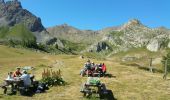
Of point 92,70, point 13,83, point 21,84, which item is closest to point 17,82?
point 21,84

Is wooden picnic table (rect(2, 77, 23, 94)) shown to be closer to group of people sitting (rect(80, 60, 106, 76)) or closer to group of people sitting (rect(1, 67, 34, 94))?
group of people sitting (rect(1, 67, 34, 94))

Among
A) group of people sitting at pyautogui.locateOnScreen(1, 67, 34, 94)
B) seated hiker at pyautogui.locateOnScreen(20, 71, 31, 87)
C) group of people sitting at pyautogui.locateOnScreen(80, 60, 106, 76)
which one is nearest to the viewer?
group of people sitting at pyautogui.locateOnScreen(1, 67, 34, 94)

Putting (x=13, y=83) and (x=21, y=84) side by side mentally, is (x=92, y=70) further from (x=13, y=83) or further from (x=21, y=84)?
(x=13, y=83)

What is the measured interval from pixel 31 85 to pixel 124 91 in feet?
27.9

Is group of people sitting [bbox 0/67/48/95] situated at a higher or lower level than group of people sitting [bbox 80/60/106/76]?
lower

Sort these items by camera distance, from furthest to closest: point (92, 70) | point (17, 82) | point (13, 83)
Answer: point (92, 70) → point (13, 83) → point (17, 82)

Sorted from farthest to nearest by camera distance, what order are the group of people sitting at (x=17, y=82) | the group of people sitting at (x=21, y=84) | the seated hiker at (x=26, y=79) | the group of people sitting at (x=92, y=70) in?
the group of people sitting at (x=92, y=70), the seated hiker at (x=26, y=79), the group of people sitting at (x=17, y=82), the group of people sitting at (x=21, y=84)

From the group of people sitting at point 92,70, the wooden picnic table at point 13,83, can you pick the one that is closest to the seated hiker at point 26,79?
the wooden picnic table at point 13,83

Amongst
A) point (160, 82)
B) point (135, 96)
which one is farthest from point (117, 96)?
point (160, 82)

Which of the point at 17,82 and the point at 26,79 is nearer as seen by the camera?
the point at 17,82

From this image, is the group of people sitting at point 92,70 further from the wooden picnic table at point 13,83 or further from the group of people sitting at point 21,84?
the wooden picnic table at point 13,83

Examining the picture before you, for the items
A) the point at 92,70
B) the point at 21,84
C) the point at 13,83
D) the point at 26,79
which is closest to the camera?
the point at 21,84

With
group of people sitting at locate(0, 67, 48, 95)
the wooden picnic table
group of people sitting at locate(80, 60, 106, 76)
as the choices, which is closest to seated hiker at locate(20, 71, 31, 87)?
group of people sitting at locate(0, 67, 48, 95)

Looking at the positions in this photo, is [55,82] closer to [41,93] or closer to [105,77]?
[41,93]
